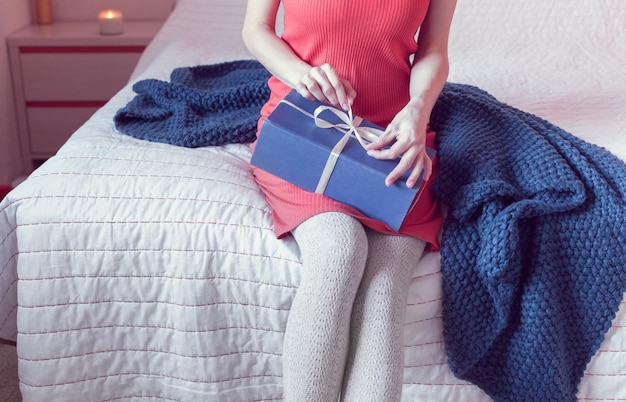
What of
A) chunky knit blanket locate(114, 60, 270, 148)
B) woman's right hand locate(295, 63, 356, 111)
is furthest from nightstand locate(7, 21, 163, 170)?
woman's right hand locate(295, 63, 356, 111)

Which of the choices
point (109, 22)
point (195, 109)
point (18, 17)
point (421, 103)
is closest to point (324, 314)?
point (421, 103)

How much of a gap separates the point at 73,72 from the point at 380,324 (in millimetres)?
1762

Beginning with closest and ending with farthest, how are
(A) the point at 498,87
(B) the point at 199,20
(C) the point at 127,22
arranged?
(A) the point at 498,87, (B) the point at 199,20, (C) the point at 127,22

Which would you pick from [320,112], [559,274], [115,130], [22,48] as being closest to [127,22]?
[22,48]

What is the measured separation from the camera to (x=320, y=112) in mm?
1232

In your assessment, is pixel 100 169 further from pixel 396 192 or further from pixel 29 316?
pixel 396 192

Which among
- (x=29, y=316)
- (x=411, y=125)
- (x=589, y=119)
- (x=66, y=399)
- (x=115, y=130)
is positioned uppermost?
(x=411, y=125)

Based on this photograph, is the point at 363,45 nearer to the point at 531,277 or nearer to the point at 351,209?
the point at 351,209

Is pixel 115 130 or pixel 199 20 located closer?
pixel 115 130

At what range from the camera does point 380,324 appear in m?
1.09

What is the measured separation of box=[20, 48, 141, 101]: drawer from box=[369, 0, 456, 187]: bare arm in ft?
4.44

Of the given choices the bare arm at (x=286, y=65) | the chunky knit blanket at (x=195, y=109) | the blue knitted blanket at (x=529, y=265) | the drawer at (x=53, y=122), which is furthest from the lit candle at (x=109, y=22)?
the blue knitted blanket at (x=529, y=265)

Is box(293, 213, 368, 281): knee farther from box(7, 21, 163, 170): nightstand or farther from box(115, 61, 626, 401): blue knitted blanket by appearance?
box(7, 21, 163, 170): nightstand

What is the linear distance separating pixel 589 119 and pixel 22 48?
1.76 meters
